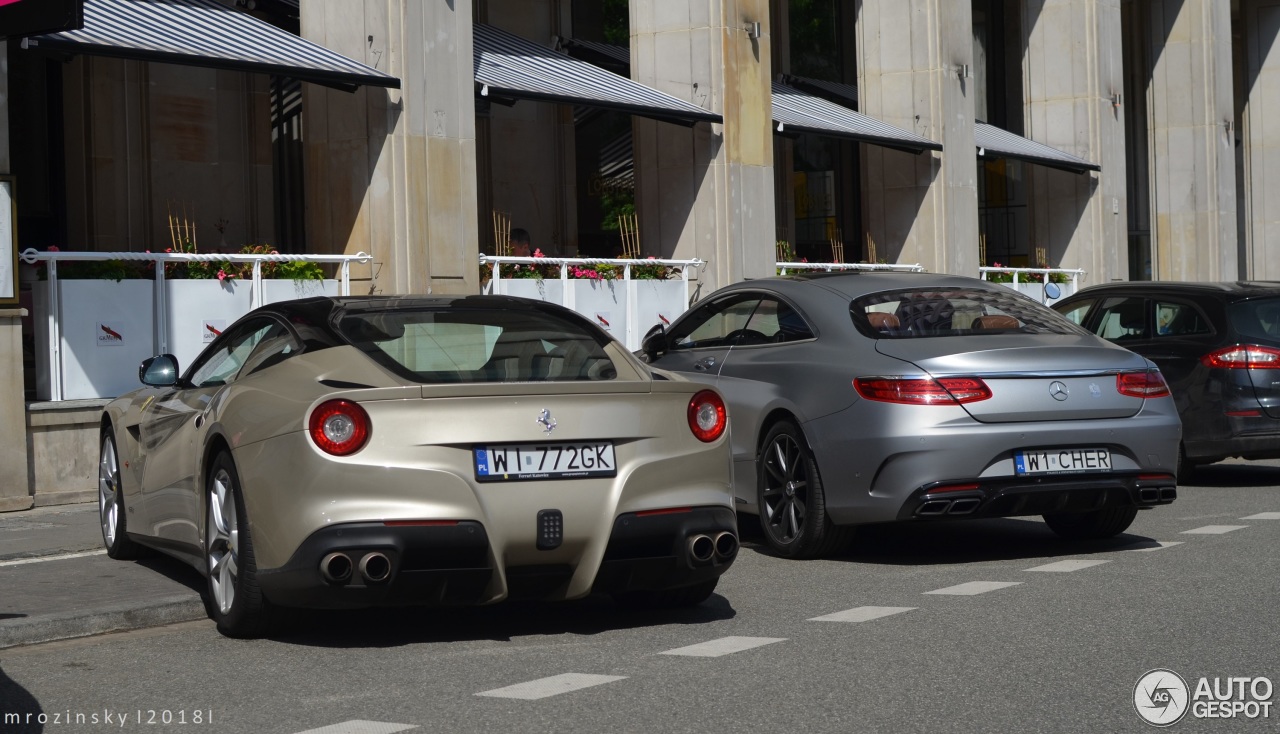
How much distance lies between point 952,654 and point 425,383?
2.23 meters

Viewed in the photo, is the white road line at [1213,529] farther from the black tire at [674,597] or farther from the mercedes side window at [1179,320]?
the black tire at [674,597]

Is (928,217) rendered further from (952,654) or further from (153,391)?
(952,654)

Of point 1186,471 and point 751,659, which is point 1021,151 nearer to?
point 1186,471

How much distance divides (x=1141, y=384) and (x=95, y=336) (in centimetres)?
797

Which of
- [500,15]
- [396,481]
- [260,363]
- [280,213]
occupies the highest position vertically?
[500,15]

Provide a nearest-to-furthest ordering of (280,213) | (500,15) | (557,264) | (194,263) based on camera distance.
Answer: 1. (194,263)
2. (557,264)
3. (280,213)
4. (500,15)

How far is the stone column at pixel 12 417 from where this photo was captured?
38.4ft

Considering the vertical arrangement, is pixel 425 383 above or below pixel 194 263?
below

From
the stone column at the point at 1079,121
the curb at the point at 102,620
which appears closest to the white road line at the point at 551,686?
the curb at the point at 102,620

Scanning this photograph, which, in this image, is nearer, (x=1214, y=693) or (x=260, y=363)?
(x=1214, y=693)

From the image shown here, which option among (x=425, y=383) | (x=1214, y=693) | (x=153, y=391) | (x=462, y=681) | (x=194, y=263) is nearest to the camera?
(x=1214, y=693)

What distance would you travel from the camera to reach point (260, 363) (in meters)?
7.15

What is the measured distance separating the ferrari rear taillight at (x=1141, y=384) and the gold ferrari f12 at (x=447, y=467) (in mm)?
2783

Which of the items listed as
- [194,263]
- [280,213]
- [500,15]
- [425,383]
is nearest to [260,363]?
[425,383]
